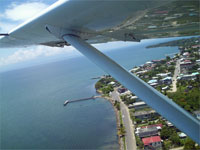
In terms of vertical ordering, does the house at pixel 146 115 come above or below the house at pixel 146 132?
above

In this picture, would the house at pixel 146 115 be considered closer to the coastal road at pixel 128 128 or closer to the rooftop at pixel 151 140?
the coastal road at pixel 128 128

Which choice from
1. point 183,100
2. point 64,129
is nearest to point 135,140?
point 183,100

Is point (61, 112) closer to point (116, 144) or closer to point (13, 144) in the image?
point (13, 144)

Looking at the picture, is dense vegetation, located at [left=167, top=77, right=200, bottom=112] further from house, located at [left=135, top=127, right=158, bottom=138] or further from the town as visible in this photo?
house, located at [left=135, top=127, right=158, bottom=138]

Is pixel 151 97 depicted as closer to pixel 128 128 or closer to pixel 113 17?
pixel 113 17

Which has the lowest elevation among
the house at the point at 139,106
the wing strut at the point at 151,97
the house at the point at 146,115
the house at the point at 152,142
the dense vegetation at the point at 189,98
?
the house at the point at 152,142

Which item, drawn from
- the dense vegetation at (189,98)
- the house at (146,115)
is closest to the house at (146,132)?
the house at (146,115)

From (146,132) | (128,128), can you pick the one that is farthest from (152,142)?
(128,128)
